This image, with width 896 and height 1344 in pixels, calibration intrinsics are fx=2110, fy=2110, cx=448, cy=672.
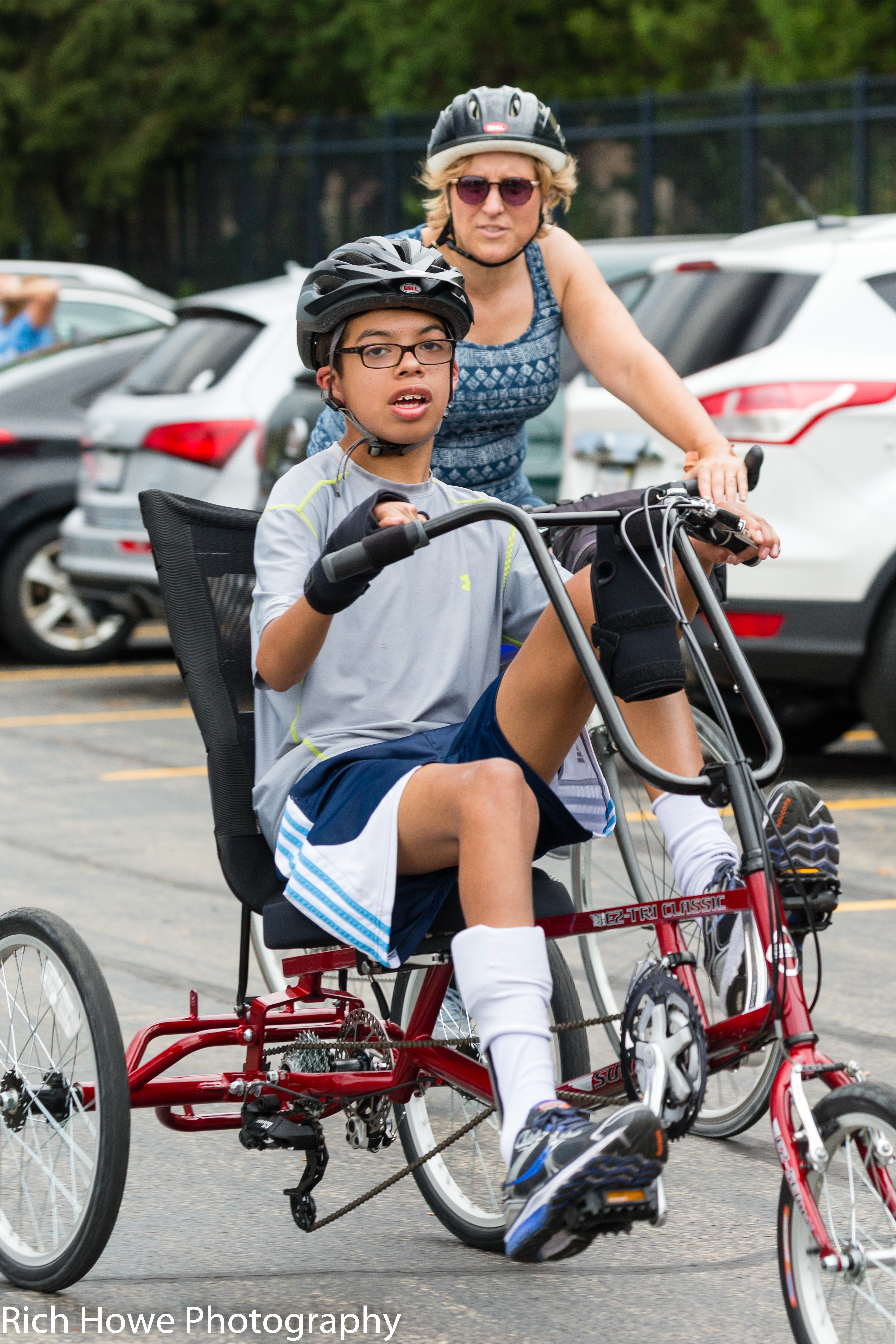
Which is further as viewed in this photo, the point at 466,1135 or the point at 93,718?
the point at 93,718

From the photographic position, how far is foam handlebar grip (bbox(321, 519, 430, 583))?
2.96m

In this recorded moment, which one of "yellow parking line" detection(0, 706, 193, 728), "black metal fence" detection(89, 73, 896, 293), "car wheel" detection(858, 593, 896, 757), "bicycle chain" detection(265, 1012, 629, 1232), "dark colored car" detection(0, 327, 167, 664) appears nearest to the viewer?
"bicycle chain" detection(265, 1012, 629, 1232)

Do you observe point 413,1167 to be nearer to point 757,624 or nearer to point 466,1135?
point 466,1135

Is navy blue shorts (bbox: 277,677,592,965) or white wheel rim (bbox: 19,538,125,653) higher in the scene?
white wheel rim (bbox: 19,538,125,653)

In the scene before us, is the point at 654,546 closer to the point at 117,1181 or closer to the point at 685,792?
the point at 685,792

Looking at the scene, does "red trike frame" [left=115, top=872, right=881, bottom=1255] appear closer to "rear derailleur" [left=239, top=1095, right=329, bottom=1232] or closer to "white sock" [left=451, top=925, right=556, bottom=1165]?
"rear derailleur" [left=239, top=1095, right=329, bottom=1232]

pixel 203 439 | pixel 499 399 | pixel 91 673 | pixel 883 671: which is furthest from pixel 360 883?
pixel 91 673

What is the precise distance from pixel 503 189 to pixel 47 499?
6733 millimetres

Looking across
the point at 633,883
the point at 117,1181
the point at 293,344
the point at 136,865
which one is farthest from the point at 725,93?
the point at 117,1181

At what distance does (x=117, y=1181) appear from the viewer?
11.0 ft

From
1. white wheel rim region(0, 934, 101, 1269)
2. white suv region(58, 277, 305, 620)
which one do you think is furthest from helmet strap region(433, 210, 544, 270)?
white suv region(58, 277, 305, 620)

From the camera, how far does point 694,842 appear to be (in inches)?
135

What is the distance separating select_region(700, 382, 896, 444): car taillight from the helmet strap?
106 inches

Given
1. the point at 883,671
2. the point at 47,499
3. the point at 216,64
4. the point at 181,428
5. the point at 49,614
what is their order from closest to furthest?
the point at 883,671
the point at 181,428
the point at 47,499
the point at 49,614
the point at 216,64
